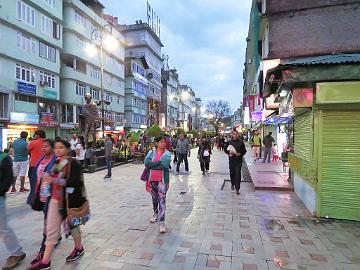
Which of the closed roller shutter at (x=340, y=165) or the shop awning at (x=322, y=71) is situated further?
the closed roller shutter at (x=340, y=165)

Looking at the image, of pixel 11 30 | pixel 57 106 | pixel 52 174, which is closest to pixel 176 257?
pixel 52 174

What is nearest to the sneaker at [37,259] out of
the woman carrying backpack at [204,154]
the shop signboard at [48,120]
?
the woman carrying backpack at [204,154]

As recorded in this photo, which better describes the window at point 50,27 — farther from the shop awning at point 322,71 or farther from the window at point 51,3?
the shop awning at point 322,71

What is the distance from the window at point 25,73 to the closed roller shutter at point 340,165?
85.3 feet

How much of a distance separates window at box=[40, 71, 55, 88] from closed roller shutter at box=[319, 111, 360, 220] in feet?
90.0

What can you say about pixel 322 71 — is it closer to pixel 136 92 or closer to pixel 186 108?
pixel 136 92

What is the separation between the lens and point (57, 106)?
31.1 meters

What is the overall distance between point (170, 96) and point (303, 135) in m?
69.3

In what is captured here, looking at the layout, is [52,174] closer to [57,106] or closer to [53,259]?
[53,259]

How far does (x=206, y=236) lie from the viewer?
16.5 feet

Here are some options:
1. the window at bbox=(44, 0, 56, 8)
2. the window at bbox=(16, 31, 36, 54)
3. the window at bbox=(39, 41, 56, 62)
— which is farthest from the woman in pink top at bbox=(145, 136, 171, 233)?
the window at bbox=(44, 0, 56, 8)

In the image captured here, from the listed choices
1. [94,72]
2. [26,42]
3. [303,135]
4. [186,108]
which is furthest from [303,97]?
[186,108]

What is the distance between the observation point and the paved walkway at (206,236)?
13.4 feet

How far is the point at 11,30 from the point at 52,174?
25.4 m
